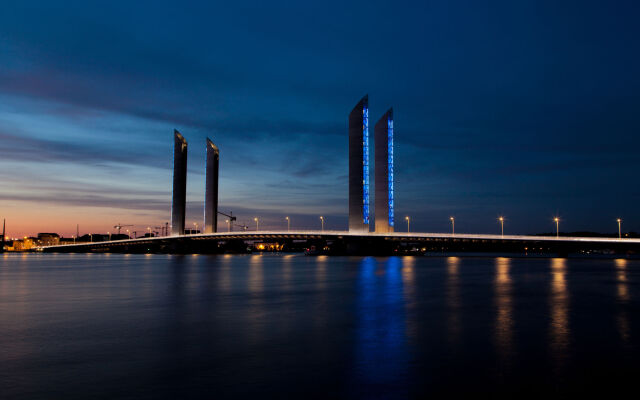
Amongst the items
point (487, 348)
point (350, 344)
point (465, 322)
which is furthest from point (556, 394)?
point (465, 322)

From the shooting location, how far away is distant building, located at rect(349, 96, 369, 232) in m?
85.6

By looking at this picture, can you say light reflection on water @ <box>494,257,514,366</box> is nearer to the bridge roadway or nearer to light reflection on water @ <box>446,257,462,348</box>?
light reflection on water @ <box>446,257,462,348</box>

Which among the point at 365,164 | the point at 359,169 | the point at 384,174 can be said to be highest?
the point at 365,164

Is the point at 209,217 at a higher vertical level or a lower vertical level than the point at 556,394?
higher

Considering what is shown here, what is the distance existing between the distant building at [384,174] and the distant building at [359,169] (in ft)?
13.5

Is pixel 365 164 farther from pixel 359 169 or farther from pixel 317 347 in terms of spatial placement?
pixel 317 347

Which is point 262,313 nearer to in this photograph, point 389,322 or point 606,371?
point 389,322

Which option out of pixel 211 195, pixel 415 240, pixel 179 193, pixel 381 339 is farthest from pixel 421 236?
pixel 381 339

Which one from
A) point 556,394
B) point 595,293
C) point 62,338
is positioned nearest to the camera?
point 556,394

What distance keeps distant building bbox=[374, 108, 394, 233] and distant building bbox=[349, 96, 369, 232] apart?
4112 mm

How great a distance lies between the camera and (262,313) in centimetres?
1712

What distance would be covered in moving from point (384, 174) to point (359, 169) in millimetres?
6388

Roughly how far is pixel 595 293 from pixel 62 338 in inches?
914

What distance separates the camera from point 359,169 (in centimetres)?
8669
